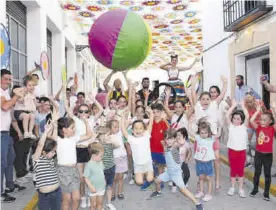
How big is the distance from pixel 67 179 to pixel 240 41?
24.1 ft

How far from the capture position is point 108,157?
185 inches

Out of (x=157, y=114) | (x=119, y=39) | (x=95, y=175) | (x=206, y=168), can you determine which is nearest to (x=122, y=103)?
(x=157, y=114)

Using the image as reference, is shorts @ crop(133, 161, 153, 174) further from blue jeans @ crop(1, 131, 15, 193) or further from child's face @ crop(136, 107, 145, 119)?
blue jeans @ crop(1, 131, 15, 193)

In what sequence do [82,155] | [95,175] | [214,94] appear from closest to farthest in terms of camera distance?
[95,175] → [82,155] → [214,94]

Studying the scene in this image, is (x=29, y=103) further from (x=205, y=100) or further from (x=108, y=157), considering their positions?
(x=205, y=100)

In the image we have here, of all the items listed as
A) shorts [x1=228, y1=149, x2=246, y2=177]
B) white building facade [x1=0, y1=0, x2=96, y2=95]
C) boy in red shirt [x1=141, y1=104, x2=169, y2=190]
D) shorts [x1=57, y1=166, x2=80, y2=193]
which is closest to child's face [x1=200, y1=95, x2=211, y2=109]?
boy in red shirt [x1=141, y1=104, x2=169, y2=190]

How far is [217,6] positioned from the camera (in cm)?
1158

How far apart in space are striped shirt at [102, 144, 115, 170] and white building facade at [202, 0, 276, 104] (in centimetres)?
456

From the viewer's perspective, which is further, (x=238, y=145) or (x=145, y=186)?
(x=145, y=186)

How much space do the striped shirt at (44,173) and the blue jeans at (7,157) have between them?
1270 mm

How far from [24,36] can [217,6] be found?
639cm

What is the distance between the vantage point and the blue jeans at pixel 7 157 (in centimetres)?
471

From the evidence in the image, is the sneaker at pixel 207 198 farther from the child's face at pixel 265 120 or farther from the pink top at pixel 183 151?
the child's face at pixel 265 120

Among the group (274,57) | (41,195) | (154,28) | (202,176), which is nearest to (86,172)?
(41,195)
